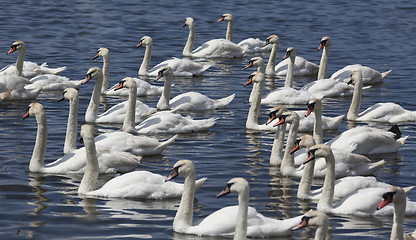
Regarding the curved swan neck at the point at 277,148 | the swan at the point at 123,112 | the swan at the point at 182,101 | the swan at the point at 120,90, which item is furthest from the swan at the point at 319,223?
the swan at the point at 120,90

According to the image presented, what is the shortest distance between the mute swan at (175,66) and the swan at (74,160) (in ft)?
32.2

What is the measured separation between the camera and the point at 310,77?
26.9 metres

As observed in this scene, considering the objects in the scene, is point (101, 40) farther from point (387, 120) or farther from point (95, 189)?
point (95, 189)

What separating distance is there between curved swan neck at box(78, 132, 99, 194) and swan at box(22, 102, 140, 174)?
3.58 ft

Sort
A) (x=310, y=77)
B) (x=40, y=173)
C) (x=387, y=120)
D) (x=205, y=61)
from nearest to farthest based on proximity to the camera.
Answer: (x=40, y=173) < (x=387, y=120) < (x=310, y=77) < (x=205, y=61)

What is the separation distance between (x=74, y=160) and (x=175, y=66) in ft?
33.7

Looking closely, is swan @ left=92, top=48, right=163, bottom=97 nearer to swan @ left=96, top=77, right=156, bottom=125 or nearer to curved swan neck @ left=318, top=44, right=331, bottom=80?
swan @ left=96, top=77, right=156, bottom=125

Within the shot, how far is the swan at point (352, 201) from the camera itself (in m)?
13.3

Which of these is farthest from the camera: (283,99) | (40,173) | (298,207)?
(283,99)

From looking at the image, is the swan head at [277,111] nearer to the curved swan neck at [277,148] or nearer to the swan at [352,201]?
the curved swan neck at [277,148]

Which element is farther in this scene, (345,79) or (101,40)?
(101,40)

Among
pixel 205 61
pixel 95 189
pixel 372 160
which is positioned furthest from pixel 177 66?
pixel 95 189

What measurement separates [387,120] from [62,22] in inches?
728

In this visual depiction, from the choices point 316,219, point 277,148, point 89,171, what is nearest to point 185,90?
point 277,148
